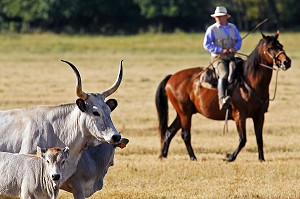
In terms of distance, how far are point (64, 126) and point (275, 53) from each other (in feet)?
21.5

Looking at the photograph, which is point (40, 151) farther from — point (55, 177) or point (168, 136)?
point (168, 136)

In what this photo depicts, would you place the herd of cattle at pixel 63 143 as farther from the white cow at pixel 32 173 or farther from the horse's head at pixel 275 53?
the horse's head at pixel 275 53

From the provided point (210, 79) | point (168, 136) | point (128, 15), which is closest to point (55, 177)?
point (210, 79)

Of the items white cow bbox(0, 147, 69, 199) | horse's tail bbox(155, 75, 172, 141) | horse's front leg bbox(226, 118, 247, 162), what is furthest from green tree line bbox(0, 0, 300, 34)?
white cow bbox(0, 147, 69, 199)

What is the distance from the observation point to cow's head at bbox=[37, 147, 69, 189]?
1109cm

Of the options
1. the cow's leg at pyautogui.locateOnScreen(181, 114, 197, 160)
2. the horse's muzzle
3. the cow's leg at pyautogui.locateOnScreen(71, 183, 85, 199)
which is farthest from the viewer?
the cow's leg at pyautogui.locateOnScreen(181, 114, 197, 160)

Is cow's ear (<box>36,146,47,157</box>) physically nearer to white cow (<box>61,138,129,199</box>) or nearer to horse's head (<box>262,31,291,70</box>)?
white cow (<box>61,138,129,199</box>)

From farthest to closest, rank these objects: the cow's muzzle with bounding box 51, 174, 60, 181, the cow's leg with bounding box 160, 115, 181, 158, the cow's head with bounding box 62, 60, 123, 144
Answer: the cow's leg with bounding box 160, 115, 181, 158
the cow's head with bounding box 62, 60, 123, 144
the cow's muzzle with bounding box 51, 174, 60, 181

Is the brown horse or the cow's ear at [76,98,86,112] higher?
the cow's ear at [76,98,86,112]

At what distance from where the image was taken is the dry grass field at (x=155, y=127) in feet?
48.8

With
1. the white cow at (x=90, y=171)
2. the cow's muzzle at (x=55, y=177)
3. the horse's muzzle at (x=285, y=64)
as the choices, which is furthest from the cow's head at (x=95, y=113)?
the horse's muzzle at (x=285, y=64)

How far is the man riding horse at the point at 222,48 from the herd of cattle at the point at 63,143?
18.9ft

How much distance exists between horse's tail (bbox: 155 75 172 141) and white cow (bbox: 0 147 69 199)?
7757mm

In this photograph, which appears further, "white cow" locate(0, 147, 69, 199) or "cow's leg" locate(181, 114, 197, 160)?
"cow's leg" locate(181, 114, 197, 160)
